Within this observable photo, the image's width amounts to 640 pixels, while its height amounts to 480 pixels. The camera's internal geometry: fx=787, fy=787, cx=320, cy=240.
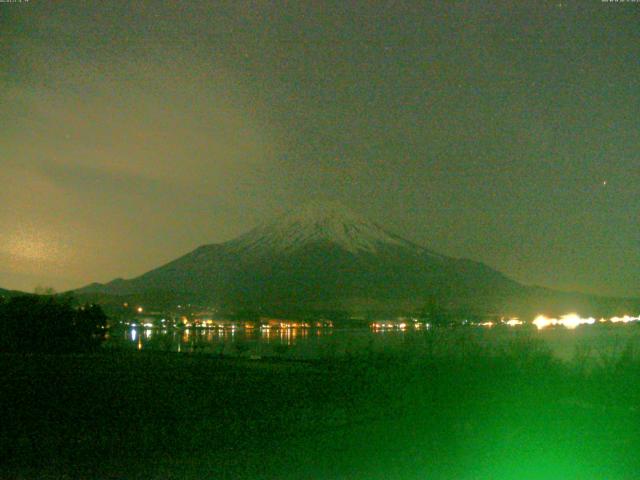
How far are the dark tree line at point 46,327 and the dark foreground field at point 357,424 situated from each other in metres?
19.3

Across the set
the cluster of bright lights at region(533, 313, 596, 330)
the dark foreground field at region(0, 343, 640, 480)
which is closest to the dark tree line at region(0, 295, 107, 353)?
the dark foreground field at region(0, 343, 640, 480)

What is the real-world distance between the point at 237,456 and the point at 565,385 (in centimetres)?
819

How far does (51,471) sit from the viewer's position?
1000cm

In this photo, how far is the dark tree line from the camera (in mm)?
39844

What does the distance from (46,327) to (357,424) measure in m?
30.0

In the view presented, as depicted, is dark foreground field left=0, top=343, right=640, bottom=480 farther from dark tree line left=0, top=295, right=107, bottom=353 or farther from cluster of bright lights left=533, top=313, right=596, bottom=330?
cluster of bright lights left=533, top=313, right=596, bottom=330

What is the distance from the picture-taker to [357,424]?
14188mm

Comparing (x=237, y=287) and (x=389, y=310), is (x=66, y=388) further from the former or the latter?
(x=237, y=287)

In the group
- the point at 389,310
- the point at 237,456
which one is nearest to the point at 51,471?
the point at 237,456

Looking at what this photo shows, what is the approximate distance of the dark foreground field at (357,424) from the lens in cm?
1070

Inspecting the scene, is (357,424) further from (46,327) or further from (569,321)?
(569,321)

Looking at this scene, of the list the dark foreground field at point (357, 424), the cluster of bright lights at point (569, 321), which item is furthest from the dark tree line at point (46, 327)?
the cluster of bright lights at point (569, 321)

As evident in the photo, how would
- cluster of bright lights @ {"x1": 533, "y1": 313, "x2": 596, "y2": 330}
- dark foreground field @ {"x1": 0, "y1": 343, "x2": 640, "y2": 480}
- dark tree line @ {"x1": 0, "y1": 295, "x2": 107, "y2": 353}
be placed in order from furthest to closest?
cluster of bright lights @ {"x1": 533, "y1": 313, "x2": 596, "y2": 330}
dark tree line @ {"x1": 0, "y1": 295, "x2": 107, "y2": 353}
dark foreground field @ {"x1": 0, "y1": 343, "x2": 640, "y2": 480}

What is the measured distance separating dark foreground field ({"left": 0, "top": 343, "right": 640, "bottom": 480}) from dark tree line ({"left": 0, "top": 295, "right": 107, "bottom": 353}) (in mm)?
19308
